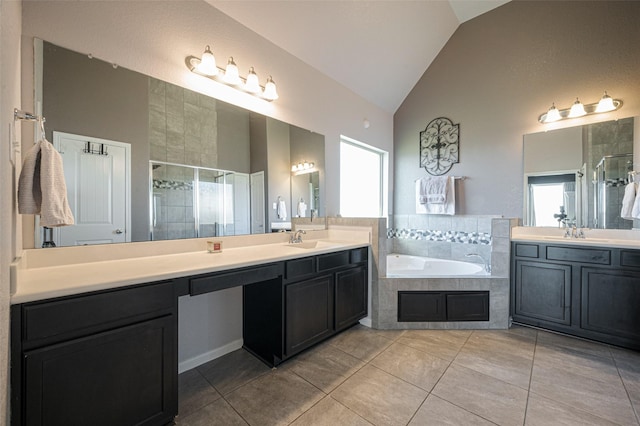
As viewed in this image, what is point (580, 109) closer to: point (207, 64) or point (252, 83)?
point (252, 83)

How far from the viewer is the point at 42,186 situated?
3.70ft

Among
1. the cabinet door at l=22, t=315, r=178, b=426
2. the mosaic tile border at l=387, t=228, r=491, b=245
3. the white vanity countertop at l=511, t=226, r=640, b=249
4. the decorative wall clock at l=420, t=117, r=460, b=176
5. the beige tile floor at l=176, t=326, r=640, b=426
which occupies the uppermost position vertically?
the decorative wall clock at l=420, t=117, r=460, b=176

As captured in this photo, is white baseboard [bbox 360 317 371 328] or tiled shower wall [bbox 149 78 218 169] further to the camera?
white baseboard [bbox 360 317 371 328]

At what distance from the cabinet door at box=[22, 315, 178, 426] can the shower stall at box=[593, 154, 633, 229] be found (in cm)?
378

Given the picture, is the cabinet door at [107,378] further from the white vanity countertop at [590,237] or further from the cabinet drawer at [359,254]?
the white vanity countertop at [590,237]

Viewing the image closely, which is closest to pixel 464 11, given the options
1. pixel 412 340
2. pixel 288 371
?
pixel 412 340

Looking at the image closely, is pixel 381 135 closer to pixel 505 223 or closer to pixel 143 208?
pixel 505 223

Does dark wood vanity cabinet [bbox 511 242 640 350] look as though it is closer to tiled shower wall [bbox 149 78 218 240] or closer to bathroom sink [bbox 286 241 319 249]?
bathroom sink [bbox 286 241 319 249]

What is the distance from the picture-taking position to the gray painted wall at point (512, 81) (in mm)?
2570

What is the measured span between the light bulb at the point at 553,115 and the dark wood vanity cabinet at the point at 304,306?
257 centimetres

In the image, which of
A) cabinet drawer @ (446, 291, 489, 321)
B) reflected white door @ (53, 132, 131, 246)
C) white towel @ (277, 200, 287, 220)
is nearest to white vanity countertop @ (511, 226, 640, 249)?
cabinet drawer @ (446, 291, 489, 321)

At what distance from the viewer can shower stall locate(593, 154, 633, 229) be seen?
8.11 feet

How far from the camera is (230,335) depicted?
2.14m

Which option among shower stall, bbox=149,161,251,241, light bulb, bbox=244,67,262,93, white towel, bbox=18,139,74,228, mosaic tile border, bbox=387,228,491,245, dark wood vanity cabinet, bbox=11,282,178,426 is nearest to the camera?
dark wood vanity cabinet, bbox=11,282,178,426
